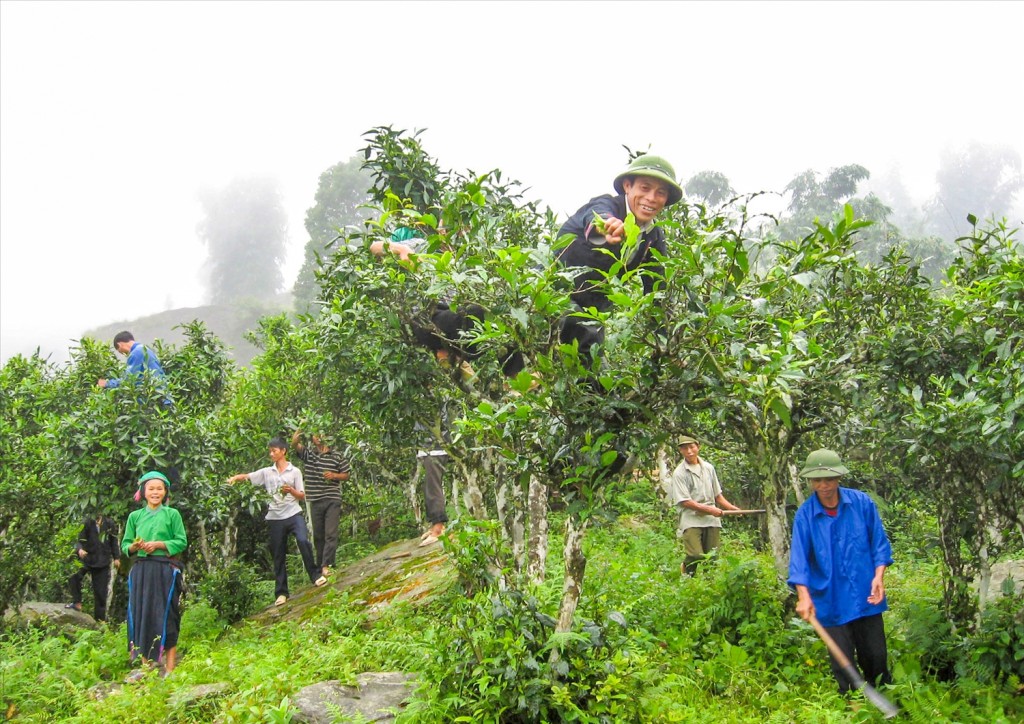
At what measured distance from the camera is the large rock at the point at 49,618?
993 centimetres

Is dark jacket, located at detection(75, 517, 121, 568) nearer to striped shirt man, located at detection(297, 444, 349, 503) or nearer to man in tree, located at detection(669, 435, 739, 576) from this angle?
striped shirt man, located at detection(297, 444, 349, 503)

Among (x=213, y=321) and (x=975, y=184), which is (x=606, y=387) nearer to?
(x=213, y=321)

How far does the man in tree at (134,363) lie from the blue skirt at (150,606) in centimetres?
295

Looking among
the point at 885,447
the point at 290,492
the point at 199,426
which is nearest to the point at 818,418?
the point at 885,447

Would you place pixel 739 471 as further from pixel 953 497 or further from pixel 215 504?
pixel 215 504

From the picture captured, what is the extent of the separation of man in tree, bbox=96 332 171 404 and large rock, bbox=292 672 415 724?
5562 mm

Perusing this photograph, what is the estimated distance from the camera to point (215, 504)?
943 cm

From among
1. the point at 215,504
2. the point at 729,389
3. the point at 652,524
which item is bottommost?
the point at 652,524

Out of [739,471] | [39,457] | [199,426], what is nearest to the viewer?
[199,426]

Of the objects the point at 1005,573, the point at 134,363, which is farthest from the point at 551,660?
the point at 134,363

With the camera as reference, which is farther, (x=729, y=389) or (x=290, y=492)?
(x=290, y=492)

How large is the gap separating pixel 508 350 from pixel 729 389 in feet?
5.35

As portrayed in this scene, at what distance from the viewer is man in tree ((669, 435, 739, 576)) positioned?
27.4ft

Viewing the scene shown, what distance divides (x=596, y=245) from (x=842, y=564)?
9.18ft
